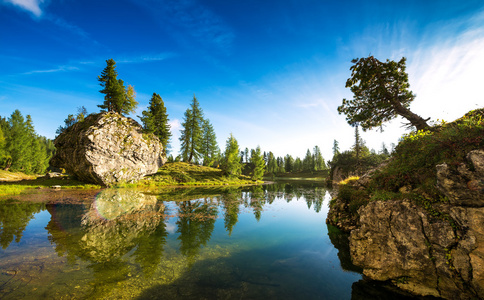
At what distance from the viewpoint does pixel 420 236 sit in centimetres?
559

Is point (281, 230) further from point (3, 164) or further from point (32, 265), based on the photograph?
point (3, 164)

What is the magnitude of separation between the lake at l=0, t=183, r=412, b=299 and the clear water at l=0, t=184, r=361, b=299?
0.13 ft

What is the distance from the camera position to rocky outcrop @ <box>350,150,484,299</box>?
4.70m

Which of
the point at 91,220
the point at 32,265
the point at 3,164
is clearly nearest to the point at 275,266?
the point at 32,265

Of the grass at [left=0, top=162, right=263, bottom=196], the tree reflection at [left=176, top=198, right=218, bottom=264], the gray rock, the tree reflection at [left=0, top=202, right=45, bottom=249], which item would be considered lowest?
the tree reflection at [left=176, top=198, right=218, bottom=264]

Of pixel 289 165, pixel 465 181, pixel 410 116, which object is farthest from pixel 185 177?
pixel 289 165

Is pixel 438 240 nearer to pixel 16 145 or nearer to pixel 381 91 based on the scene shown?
pixel 381 91

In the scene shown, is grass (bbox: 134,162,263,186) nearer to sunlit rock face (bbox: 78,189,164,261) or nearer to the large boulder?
the large boulder

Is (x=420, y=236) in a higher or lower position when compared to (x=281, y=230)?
higher

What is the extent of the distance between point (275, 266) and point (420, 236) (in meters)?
5.36

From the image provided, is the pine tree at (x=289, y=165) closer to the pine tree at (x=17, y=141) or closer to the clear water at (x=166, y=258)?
the clear water at (x=166, y=258)

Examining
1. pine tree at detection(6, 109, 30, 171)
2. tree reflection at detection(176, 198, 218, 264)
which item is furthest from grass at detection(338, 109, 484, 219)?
pine tree at detection(6, 109, 30, 171)

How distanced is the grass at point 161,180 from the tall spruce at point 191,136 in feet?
14.2

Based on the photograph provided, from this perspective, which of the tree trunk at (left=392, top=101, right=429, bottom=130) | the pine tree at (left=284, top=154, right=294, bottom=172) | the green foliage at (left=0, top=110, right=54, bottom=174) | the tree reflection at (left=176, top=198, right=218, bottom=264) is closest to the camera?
the tree reflection at (left=176, top=198, right=218, bottom=264)
